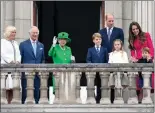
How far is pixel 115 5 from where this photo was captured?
2008 centimetres

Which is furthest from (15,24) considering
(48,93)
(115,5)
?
(48,93)

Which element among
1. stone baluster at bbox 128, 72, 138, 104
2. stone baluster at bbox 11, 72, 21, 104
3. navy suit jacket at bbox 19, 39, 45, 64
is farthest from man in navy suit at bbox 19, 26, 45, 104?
stone baluster at bbox 128, 72, 138, 104

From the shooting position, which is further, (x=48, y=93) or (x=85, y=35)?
(x=85, y=35)

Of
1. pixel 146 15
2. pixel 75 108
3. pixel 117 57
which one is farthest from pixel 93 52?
pixel 146 15

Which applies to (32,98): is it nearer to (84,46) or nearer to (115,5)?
(115,5)

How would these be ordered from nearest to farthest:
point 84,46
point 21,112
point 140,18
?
point 21,112 → point 140,18 → point 84,46

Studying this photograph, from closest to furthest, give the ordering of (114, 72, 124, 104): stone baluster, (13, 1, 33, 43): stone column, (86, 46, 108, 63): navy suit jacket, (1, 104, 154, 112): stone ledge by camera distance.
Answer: (1, 104, 154, 112): stone ledge → (114, 72, 124, 104): stone baluster → (86, 46, 108, 63): navy suit jacket → (13, 1, 33, 43): stone column

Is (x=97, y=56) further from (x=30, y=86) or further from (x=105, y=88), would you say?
(x=30, y=86)

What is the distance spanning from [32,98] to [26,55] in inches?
37.4

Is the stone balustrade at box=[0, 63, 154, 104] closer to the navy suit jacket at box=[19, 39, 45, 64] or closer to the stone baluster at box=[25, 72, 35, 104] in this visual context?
the stone baluster at box=[25, 72, 35, 104]

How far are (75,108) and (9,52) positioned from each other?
5.96ft

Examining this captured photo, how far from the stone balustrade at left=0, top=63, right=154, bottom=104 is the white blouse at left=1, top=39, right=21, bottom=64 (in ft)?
0.66

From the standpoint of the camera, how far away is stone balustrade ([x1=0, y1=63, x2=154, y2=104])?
1514cm

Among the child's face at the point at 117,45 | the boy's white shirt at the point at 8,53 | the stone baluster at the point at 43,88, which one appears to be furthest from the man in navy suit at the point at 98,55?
the boy's white shirt at the point at 8,53
